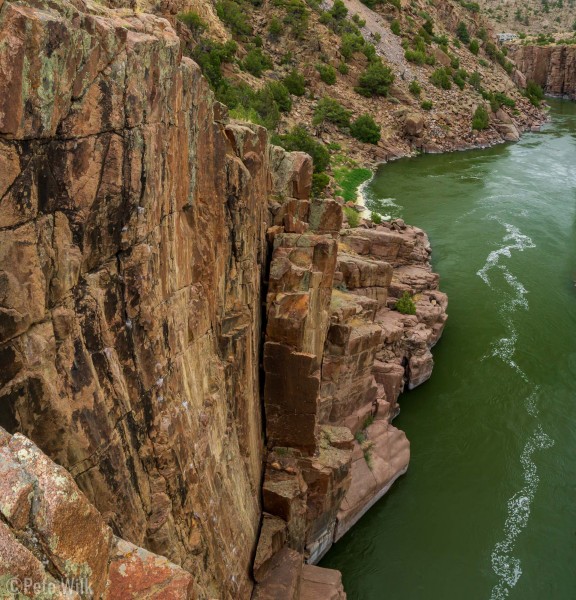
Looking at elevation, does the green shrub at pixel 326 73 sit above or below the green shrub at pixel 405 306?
above

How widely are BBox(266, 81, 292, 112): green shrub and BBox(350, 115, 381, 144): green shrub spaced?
8.06 meters

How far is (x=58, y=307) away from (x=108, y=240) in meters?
1.35

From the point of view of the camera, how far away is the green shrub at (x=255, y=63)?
181ft

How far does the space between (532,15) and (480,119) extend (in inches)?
3501

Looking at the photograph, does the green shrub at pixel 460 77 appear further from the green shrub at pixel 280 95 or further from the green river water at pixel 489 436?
the green river water at pixel 489 436

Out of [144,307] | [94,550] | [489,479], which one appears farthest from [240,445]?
[489,479]

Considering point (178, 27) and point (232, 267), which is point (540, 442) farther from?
point (178, 27)

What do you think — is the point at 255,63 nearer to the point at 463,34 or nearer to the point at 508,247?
the point at 508,247

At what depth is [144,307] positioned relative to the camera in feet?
31.3

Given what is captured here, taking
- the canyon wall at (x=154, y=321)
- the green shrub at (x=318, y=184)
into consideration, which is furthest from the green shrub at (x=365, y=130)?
the canyon wall at (x=154, y=321)

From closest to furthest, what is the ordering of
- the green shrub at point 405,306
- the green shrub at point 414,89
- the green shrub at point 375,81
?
1. the green shrub at point 405,306
2. the green shrub at point 375,81
3. the green shrub at point 414,89

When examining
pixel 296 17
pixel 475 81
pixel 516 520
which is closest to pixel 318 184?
pixel 516 520

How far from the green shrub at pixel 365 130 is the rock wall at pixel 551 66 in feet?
199

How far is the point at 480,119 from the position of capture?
6881cm
